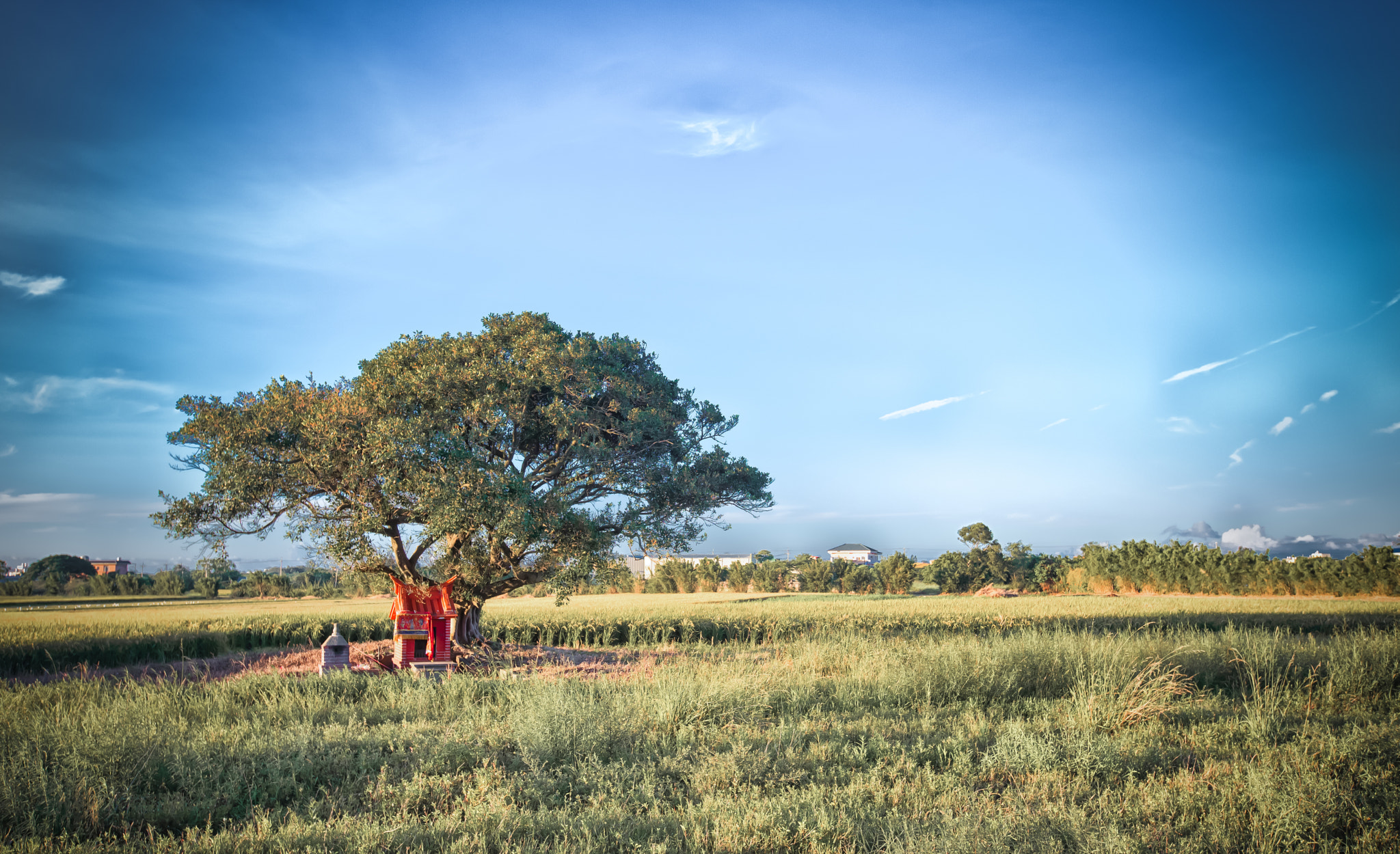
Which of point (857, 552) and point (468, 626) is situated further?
point (857, 552)

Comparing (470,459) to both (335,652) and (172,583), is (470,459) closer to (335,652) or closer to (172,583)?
(335,652)

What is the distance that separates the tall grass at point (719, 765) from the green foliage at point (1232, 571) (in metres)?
35.0

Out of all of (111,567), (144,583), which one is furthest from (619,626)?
(111,567)

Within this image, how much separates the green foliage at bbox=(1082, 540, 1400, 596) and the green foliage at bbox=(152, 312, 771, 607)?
1517 inches

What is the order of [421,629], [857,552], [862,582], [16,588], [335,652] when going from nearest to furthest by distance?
[335,652], [421,629], [16,588], [862,582], [857,552]

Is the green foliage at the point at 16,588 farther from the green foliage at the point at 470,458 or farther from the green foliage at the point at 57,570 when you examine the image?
the green foliage at the point at 470,458

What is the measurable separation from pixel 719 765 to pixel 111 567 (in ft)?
243

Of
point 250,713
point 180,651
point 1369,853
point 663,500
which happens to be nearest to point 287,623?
point 180,651

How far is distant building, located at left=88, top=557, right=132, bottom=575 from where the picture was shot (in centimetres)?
5162

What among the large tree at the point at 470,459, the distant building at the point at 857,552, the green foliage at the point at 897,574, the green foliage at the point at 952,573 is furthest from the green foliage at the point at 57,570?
the distant building at the point at 857,552

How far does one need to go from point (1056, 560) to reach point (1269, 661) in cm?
4747

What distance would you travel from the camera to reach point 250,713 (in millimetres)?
8039

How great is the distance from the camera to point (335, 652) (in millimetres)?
12516

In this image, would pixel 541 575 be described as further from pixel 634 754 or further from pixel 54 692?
pixel 634 754
